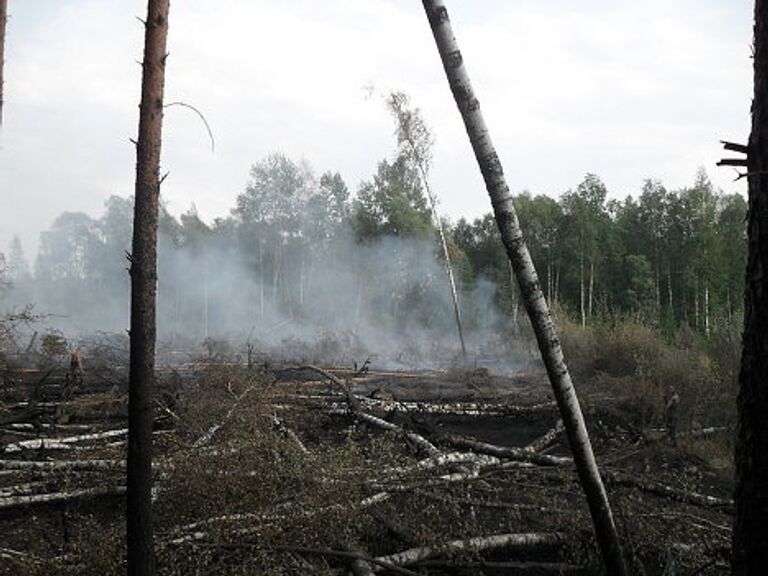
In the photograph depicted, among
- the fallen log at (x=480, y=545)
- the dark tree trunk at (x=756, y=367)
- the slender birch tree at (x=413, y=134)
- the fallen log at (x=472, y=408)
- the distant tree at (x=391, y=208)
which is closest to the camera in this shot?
the dark tree trunk at (x=756, y=367)

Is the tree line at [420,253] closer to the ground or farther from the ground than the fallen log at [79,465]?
farther from the ground

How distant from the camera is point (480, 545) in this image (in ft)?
16.9

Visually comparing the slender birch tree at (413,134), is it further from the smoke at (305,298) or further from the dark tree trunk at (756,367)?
the dark tree trunk at (756,367)

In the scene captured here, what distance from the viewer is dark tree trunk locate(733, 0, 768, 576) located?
2531 mm

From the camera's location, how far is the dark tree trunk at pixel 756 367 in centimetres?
253

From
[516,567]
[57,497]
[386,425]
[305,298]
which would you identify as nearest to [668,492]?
[516,567]

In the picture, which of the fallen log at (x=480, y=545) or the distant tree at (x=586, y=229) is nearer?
the fallen log at (x=480, y=545)

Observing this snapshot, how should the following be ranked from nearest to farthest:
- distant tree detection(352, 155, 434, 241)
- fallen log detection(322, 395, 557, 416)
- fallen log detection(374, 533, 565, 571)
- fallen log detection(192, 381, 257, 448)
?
fallen log detection(374, 533, 565, 571)
fallen log detection(192, 381, 257, 448)
fallen log detection(322, 395, 557, 416)
distant tree detection(352, 155, 434, 241)

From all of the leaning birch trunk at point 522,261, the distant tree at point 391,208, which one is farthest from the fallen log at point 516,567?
the distant tree at point 391,208

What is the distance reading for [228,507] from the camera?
5227mm

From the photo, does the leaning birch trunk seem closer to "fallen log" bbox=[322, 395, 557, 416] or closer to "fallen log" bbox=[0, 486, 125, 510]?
"fallen log" bbox=[0, 486, 125, 510]

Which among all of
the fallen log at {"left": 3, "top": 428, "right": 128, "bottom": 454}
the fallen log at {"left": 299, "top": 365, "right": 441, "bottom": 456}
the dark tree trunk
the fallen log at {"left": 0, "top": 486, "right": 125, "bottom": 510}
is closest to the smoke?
the fallen log at {"left": 299, "top": 365, "right": 441, "bottom": 456}

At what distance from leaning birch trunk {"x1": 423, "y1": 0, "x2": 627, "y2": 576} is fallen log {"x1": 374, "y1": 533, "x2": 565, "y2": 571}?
3.65 ft

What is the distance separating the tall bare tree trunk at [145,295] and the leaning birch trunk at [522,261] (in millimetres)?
2052
